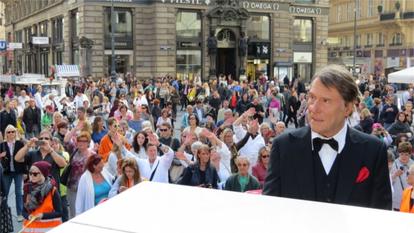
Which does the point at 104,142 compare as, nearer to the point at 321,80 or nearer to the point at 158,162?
the point at 158,162

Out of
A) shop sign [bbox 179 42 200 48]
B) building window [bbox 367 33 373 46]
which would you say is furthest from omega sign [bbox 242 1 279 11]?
building window [bbox 367 33 373 46]

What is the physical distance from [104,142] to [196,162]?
7.79 feet

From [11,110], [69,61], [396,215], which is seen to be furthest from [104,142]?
[69,61]

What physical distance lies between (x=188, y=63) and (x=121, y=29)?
6021mm

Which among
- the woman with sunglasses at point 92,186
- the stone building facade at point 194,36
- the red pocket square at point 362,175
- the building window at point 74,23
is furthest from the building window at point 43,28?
the red pocket square at point 362,175

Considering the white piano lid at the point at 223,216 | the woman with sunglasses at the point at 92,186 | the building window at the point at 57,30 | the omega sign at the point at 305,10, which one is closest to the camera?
the white piano lid at the point at 223,216

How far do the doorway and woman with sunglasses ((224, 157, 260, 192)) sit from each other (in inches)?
1508

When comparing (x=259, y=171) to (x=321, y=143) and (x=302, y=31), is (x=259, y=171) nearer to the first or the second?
(x=321, y=143)

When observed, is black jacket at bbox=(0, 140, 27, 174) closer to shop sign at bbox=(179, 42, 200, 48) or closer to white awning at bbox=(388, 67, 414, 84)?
white awning at bbox=(388, 67, 414, 84)

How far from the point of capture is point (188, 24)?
44.4 m

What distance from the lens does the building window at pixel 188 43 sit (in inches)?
1731

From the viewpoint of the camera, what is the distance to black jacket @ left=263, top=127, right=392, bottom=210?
109 inches

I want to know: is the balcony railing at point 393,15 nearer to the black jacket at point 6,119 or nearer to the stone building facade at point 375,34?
the stone building facade at point 375,34

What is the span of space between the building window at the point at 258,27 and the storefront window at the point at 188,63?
5476 millimetres
